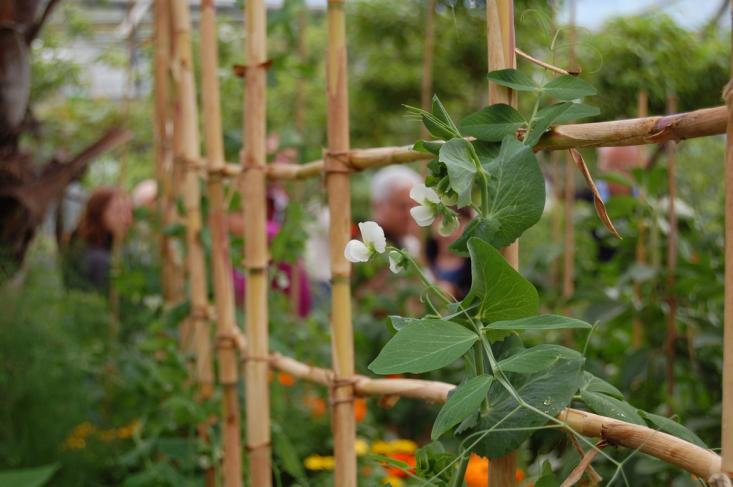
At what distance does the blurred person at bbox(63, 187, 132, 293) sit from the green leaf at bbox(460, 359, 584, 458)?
1.63 m

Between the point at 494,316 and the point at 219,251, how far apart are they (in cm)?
83

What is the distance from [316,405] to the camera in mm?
1893

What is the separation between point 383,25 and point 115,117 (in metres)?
1.92

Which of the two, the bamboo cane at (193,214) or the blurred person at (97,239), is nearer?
the bamboo cane at (193,214)

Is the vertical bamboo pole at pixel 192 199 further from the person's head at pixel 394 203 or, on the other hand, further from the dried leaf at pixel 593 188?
the person's head at pixel 394 203

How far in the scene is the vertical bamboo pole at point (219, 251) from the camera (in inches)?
50.7

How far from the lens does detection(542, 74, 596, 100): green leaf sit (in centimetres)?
57

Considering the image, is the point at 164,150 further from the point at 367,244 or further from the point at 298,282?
the point at 367,244

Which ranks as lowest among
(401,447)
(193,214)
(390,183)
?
(401,447)

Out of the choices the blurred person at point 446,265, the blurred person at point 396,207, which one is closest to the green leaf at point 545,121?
the blurred person at point 446,265

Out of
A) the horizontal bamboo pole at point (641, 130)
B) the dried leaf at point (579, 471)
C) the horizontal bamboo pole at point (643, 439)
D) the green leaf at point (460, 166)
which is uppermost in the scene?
the horizontal bamboo pole at point (641, 130)

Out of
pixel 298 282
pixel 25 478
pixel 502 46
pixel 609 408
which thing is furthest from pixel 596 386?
pixel 298 282

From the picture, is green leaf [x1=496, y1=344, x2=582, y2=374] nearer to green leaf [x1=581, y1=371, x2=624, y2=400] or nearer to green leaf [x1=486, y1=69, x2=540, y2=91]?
green leaf [x1=581, y1=371, x2=624, y2=400]

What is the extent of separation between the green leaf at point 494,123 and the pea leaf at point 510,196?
0.02 metres
